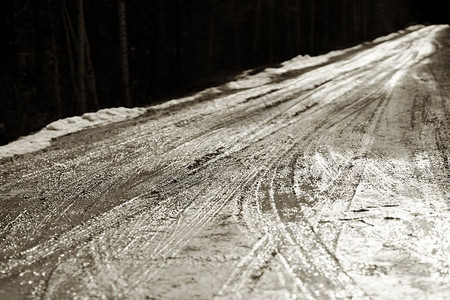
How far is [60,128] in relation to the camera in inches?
325

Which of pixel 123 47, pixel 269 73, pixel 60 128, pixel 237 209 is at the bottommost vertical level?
pixel 237 209

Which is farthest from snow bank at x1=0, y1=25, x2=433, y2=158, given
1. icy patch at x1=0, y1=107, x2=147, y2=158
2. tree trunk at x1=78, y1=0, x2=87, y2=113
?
tree trunk at x1=78, y1=0, x2=87, y2=113

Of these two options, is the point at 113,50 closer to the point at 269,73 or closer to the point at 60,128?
the point at 269,73

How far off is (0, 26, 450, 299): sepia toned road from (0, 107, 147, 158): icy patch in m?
0.30

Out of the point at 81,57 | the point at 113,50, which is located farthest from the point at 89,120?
the point at 113,50

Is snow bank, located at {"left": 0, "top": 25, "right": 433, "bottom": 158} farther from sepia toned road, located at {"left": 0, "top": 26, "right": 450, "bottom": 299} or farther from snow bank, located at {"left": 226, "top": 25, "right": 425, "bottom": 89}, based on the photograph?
sepia toned road, located at {"left": 0, "top": 26, "right": 450, "bottom": 299}

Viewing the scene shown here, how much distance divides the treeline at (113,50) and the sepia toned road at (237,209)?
8.30 meters

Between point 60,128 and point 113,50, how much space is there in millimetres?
16151

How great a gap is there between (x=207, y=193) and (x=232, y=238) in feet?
3.81

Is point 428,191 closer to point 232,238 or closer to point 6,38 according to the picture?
point 232,238

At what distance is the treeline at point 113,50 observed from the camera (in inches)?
700

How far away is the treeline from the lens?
1778 cm

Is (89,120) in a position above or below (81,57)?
below

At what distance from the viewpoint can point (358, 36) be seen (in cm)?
4112
